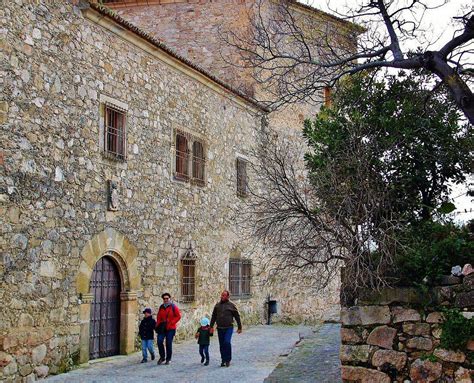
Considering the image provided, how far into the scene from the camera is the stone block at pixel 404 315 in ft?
23.1

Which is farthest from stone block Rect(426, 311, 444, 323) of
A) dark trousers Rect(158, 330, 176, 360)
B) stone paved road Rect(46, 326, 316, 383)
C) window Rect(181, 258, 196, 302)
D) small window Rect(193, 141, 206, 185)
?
small window Rect(193, 141, 206, 185)

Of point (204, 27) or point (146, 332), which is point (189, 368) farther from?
point (204, 27)

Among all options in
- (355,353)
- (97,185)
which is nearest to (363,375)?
(355,353)

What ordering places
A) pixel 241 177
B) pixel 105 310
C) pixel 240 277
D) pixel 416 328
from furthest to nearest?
1. pixel 241 177
2. pixel 240 277
3. pixel 105 310
4. pixel 416 328

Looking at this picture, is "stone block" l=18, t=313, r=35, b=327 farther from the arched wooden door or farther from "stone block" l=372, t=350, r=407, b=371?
"stone block" l=372, t=350, r=407, b=371

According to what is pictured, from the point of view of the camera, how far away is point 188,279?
14.6 meters

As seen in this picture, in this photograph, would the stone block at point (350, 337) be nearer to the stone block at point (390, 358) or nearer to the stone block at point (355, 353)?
the stone block at point (355, 353)

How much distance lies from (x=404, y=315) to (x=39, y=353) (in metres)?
5.72

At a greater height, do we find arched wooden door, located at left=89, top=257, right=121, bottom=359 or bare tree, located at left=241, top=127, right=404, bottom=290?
bare tree, located at left=241, top=127, right=404, bottom=290

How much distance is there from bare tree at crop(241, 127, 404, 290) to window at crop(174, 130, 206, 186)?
5559 mm

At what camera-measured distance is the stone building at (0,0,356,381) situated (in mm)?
9352

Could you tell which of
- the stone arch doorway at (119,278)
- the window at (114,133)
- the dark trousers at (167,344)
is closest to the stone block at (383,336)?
A: the dark trousers at (167,344)

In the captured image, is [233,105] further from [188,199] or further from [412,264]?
[412,264]

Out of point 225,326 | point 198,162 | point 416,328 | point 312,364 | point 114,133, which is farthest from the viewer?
point 198,162
